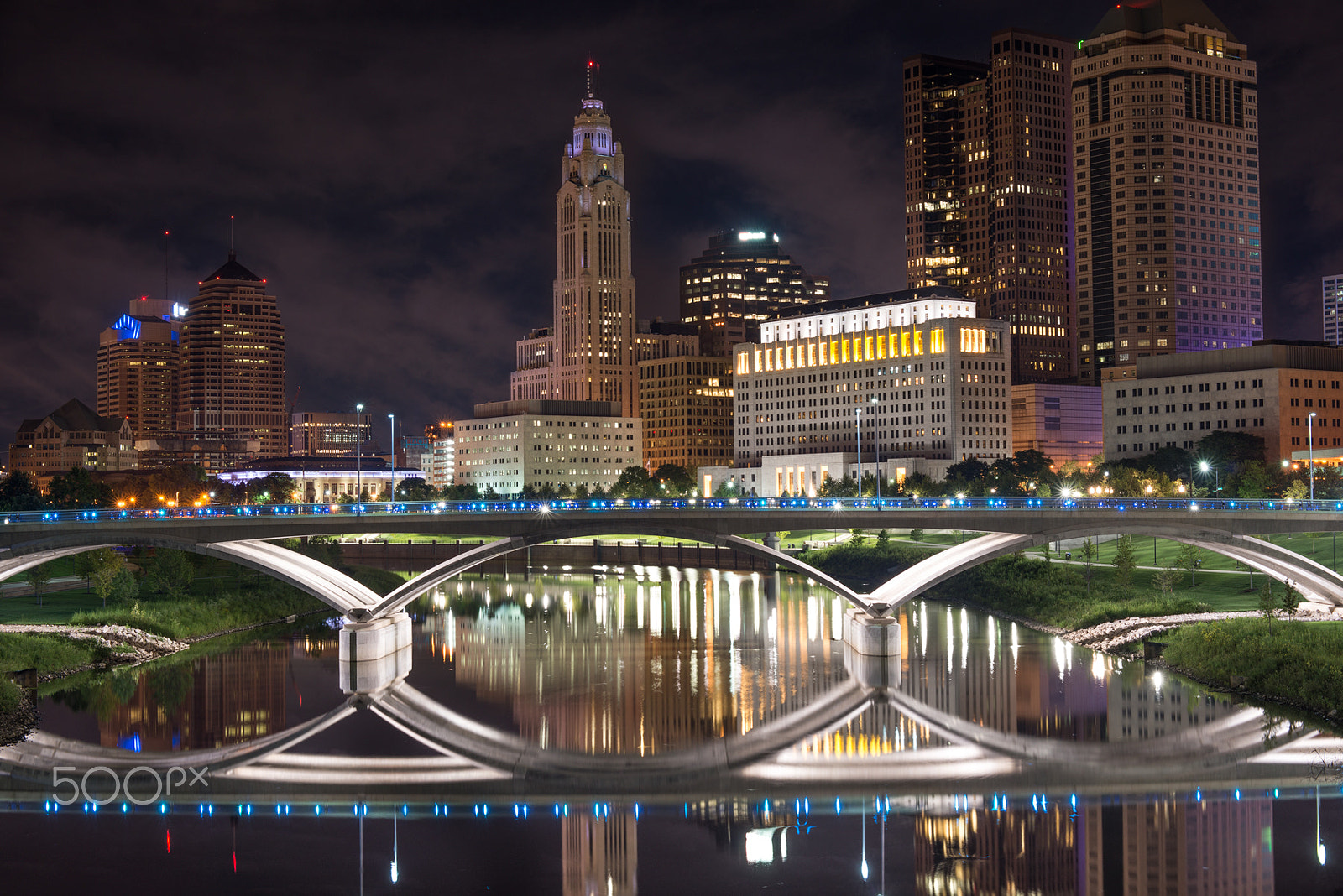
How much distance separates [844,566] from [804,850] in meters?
99.5

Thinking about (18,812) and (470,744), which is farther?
(470,744)

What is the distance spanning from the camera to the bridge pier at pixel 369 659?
76.2 m

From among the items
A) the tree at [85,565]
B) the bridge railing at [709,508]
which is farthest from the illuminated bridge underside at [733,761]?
the tree at [85,565]

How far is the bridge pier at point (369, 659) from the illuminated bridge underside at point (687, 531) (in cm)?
153

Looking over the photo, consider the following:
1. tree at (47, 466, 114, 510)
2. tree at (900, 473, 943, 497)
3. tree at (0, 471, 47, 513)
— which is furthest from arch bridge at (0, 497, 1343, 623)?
tree at (900, 473, 943, 497)

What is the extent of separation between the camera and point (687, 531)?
8138 cm

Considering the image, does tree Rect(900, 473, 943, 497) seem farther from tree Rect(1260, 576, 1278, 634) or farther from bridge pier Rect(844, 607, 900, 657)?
tree Rect(1260, 576, 1278, 634)

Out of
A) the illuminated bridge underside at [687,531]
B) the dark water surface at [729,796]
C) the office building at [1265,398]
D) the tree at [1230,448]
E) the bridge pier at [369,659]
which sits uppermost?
the office building at [1265,398]

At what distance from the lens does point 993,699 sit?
69.1 meters

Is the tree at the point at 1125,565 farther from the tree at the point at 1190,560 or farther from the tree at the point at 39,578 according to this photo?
the tree at the point at 39,578

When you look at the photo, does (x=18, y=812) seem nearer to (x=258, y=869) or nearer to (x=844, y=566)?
(x=258, y=869)

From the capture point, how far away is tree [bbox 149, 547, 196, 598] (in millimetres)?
104188

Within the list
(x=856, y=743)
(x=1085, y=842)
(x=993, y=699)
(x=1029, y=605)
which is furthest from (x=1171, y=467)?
(x=1085, y=842)

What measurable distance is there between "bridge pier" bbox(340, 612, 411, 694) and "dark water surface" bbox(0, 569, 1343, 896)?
1457 mm
